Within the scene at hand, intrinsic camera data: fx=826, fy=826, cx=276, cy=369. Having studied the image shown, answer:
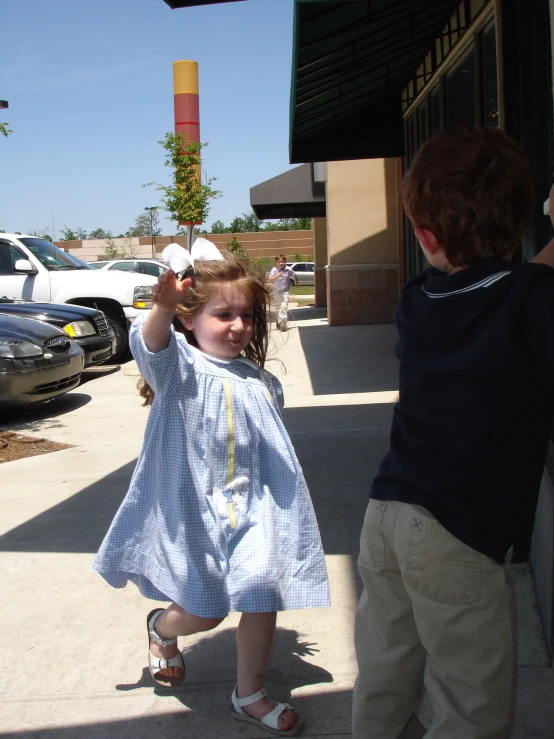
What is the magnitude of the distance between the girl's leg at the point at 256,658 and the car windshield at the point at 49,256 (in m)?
11.1

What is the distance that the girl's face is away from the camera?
2.60 m

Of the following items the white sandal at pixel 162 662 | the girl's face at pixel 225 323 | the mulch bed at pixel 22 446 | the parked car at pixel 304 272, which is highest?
the parked car at pixel 304 272

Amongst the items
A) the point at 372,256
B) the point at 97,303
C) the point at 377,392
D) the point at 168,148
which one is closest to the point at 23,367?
the point at 377,392

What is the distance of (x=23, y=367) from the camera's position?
8023 millimetres

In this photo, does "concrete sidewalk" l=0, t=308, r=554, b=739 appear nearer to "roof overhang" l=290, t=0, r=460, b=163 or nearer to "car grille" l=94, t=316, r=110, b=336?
"roof overhang" l=290, t=0, r=460, b=163

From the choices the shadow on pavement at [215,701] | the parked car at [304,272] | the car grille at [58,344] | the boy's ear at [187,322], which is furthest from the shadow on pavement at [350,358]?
the parked car at [304,272]

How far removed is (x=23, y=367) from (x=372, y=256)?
10465mm

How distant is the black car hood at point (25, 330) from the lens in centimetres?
831

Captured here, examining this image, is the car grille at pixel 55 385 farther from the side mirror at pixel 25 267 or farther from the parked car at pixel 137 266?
the parked car at pixel 137 266

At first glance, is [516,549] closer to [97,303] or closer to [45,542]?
[45,542]

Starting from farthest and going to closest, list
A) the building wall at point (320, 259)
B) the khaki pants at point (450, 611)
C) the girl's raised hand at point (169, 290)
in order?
the building wall at point (320, 259) < the girl's raised hand at point (169, 290) < the khaki pants at point (450, 611)

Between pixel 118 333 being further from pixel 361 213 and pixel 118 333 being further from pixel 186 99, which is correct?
pixel 186 99

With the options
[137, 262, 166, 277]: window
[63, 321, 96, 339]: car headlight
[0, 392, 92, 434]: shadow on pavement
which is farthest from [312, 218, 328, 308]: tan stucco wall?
[0, 392, 92, 434]: shadow on pavement

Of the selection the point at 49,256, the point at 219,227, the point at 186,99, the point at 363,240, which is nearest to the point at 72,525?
the point at 49,256
